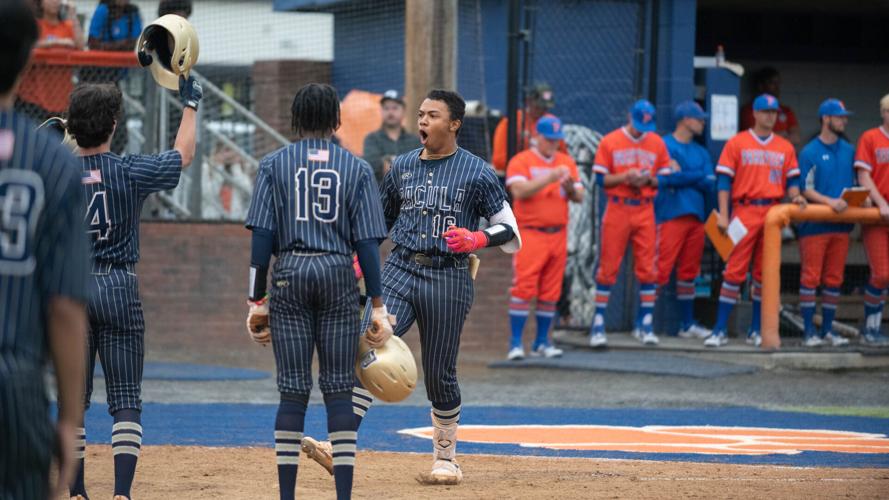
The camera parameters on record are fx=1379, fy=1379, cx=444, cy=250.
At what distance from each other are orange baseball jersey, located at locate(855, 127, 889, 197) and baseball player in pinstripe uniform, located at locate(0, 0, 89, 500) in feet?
38.6

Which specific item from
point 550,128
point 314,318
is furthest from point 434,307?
point 550,128

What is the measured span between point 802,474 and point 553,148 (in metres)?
5.96

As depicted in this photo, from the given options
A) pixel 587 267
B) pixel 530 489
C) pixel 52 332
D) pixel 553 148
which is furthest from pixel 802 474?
pixel 587 267

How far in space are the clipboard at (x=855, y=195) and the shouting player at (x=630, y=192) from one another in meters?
1.76

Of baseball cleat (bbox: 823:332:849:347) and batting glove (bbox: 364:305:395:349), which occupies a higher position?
batting glove (bbox: 364:305:395:349)

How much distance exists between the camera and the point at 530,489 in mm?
6887

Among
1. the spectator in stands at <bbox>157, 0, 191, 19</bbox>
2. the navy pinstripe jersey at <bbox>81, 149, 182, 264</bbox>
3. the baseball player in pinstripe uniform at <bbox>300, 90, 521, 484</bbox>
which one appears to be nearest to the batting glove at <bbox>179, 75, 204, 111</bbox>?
the navy pinstripe jersey at <bbox>81, 149, 182, 264</bbox>

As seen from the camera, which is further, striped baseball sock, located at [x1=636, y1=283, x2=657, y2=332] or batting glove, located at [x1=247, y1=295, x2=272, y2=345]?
striped baseball sock, located at [x1=636, y1=283, x2=657, y2=332]

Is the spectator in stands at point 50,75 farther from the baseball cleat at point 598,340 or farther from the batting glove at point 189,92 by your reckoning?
the batting glove at point 189,92

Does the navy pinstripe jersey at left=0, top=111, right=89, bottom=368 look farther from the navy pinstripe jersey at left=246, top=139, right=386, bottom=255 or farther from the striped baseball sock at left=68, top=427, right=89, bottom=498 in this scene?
the striped baseball sock at left=68, top=427, right=89, bottom=498

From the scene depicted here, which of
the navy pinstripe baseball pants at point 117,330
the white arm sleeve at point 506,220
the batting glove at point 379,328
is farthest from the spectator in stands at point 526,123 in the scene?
the navy pinstripe baseball pants at point 117,330

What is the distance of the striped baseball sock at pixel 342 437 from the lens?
5926 mm

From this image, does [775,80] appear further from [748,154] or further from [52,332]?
[52,332]

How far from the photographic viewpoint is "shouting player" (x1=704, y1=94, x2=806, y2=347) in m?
13.7
